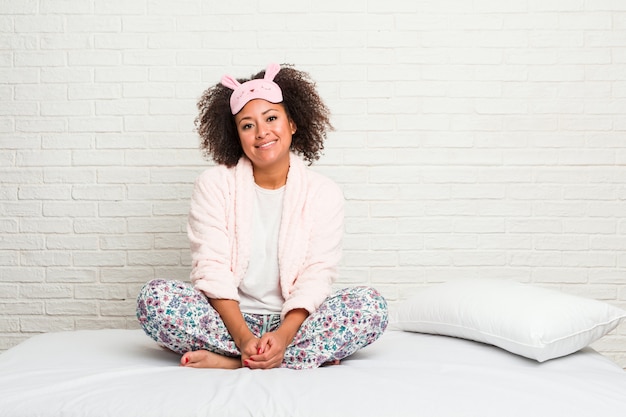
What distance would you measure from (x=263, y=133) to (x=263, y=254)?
390 mm

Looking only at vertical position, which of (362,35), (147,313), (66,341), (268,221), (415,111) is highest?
(362,35)

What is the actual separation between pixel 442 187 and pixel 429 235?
208 mm

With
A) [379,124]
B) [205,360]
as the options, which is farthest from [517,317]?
[379,124]

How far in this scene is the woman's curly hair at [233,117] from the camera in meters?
2.75

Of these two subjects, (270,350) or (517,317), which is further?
(517,317)

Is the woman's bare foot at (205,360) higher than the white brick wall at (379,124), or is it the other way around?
the white brick wall at (379,124)

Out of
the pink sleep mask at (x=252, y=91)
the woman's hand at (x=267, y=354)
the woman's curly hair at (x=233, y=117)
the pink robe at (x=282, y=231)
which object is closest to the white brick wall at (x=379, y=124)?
the woman's curly hair at (x=233, y=117)

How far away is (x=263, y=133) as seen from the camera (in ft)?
8.43

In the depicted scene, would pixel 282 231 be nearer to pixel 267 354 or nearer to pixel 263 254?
pixel 263 254

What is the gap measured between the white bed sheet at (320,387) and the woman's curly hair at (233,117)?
80 cm

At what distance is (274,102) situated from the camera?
8.69 ft

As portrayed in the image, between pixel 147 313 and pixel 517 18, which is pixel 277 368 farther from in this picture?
pixel 517 18

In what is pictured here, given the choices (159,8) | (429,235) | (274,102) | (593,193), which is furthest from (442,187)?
(159,8)

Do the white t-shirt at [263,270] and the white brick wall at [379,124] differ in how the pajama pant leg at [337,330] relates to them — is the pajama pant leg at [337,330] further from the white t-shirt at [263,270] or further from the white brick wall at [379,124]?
the white brick wall at [379,124]
